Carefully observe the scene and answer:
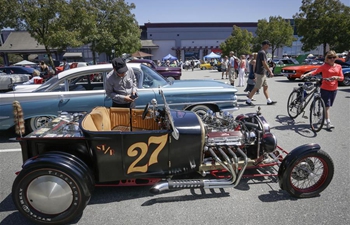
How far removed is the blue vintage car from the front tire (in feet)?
9.24

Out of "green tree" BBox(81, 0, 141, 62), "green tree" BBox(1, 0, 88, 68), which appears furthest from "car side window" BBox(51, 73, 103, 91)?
"green tree" BBox(81, 0, 141, 62)

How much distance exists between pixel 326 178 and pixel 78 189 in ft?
9.81

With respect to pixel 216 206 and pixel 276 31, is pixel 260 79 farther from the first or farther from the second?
pixel 276 31

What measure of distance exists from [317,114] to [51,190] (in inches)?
215

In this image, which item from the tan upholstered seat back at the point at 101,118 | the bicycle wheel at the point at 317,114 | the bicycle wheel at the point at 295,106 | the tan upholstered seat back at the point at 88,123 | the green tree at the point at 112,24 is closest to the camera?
the tan upholstered seat back at the point at 88,123

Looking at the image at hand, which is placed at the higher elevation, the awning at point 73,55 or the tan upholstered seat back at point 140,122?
the awning at point 73,55

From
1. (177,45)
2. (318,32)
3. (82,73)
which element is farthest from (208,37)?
(82,73)

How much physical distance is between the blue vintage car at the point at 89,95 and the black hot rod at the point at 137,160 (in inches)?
70.8

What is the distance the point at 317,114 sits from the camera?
18.4 feet

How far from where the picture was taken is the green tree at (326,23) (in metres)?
A: 25.1

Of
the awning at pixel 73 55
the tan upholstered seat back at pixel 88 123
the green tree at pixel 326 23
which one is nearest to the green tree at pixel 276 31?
the green tree at pixel 326 23

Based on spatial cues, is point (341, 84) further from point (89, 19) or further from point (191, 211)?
point (89, 19)

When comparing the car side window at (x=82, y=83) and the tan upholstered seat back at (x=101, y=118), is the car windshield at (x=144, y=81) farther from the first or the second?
the tan upholstered seat back at (x=101, y=118)

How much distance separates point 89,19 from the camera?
53.3 feet
